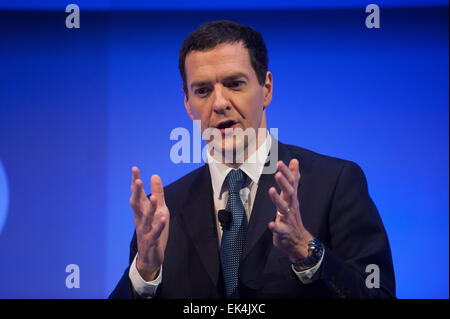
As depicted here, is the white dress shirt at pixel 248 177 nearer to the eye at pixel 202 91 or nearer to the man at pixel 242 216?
the man at pixel 242 216

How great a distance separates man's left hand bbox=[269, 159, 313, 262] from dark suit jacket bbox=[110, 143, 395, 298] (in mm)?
89

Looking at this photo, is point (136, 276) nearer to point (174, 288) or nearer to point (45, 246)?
point (174, 288)

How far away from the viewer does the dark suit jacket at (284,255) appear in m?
1.51

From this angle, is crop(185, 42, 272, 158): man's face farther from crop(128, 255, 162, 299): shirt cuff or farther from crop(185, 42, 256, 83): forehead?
crop(128, 255, 162, 299): shirt cuff

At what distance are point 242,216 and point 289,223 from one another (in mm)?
300

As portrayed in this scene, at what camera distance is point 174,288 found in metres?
1.64

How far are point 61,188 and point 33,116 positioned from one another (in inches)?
13.2

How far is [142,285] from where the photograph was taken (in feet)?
4.94

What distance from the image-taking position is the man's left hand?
4.31 ft

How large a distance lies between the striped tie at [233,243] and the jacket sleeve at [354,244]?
0.91 ft

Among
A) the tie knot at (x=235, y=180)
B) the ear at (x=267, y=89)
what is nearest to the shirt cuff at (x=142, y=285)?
the tie knot at (x=235, y=180)

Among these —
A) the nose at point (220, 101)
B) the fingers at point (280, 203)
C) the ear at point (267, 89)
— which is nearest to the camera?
the fingers at point (280, 203)

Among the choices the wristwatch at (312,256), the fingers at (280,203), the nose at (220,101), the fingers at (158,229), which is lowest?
the wristwatch at (312,256)
